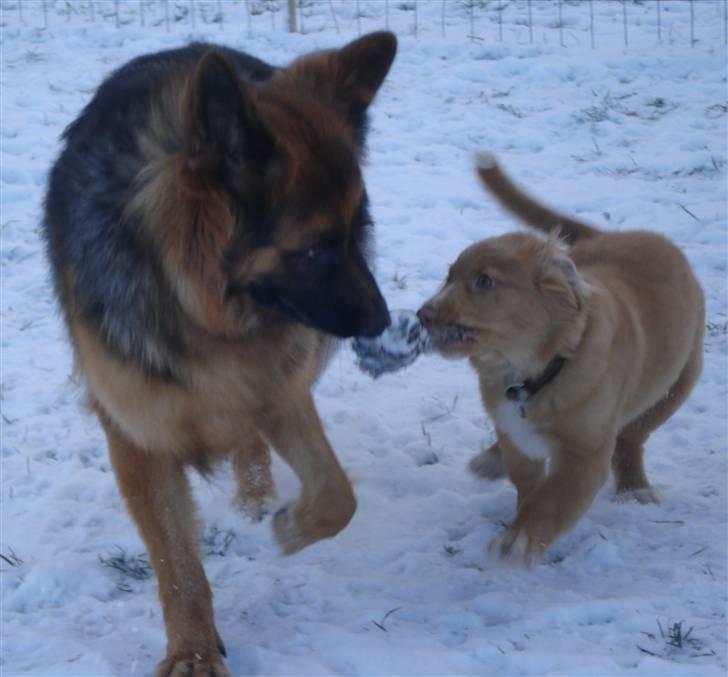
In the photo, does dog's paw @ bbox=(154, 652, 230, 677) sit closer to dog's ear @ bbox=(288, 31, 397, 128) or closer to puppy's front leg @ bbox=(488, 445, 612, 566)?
puppy's front leg @ bbox=(488, 445, 612, 566)

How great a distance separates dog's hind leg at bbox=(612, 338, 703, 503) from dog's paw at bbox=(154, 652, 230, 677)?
186 centimetres

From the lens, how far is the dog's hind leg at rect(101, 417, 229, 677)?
3154 millimetres

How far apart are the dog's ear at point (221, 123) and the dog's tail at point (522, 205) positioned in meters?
2.09

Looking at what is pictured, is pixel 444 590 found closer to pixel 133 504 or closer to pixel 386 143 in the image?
pixel 133 504

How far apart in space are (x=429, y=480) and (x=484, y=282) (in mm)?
1084

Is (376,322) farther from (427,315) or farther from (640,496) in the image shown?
(640,496)

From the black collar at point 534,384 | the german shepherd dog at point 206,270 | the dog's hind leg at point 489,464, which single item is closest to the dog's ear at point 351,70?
the german shepherd dog at point 206,270

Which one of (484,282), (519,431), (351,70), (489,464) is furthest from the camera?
(489,464)

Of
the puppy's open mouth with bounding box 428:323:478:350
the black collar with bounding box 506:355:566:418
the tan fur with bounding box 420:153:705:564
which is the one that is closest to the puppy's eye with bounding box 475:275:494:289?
the tan fur with bounding box 420:153:705:564

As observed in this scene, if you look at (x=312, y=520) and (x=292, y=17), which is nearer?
(x=312, y=520)

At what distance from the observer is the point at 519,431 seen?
3.74 m

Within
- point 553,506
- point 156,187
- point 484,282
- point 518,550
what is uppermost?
point 156,187

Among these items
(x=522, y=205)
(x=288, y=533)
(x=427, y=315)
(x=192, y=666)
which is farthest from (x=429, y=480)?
(x=192, y=666)

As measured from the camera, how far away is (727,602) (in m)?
3.36
